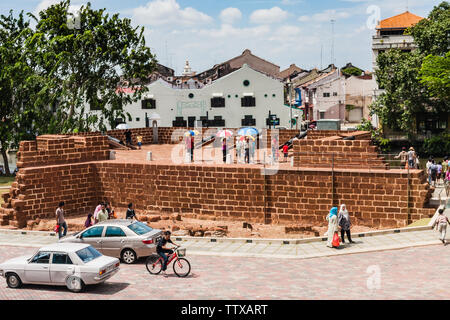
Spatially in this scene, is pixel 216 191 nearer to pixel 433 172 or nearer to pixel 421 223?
pixel 421 223

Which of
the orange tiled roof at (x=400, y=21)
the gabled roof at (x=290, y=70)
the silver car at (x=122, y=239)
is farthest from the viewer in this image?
the gabled roof at (x=290, y=70)

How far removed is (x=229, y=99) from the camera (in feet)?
222

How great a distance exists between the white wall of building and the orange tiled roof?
40.7ft

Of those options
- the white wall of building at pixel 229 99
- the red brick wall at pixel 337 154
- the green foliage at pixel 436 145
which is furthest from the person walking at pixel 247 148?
the white wall of building at pixel 229 99

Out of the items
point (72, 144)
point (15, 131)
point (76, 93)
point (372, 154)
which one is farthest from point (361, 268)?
point (15, 131)

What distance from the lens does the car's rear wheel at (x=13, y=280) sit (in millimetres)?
18237

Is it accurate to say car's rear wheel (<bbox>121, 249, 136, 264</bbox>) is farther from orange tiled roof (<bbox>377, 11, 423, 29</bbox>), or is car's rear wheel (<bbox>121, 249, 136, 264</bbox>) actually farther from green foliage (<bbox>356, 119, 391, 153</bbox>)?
orange tiled roof (<bbox>377, 11, 423, 29</bbox>)

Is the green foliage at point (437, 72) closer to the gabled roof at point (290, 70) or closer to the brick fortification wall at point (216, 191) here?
the brick fortification wall at point (216, 191)

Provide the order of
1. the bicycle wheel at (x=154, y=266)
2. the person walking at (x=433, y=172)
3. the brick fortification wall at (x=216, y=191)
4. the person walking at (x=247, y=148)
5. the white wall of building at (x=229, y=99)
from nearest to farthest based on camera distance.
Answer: the bicycle wheel at (x=154, y=266)
the brick fortification wall at (x=216, y=191)
the person walking at (x=433, y=172)
the person walking at (x=247, y=148)
the white wall of building at (x=229, y=99)

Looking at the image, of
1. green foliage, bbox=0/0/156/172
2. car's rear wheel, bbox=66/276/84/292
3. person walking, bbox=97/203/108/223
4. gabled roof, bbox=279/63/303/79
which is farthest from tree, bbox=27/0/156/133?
gabled roof, bbox=279/63/303/79

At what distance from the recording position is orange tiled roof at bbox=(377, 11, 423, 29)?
214 ft

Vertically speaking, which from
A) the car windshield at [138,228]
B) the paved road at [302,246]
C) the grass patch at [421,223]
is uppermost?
the car windshield at [138,228]

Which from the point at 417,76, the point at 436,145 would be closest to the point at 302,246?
the point at 417,76

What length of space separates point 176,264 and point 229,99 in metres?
48.8
